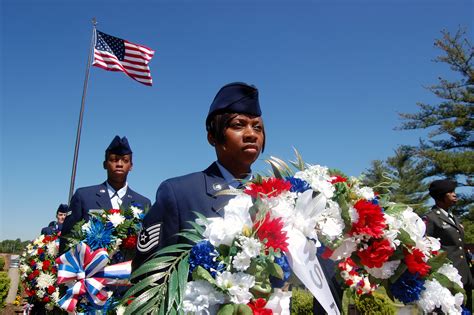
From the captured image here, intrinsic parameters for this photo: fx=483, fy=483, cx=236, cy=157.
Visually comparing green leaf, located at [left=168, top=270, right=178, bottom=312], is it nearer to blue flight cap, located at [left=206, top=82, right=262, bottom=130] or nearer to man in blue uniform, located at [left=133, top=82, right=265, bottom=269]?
man in blue uniform, located at [left=133, top=82, right=265, bottom=269]

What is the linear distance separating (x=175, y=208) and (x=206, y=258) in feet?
2.17

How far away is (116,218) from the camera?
4379 mm

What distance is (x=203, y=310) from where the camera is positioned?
160cm

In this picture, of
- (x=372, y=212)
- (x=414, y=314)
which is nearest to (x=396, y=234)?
(x=372, y=212)

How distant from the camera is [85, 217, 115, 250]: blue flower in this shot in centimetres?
414

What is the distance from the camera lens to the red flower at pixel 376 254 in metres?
1.96

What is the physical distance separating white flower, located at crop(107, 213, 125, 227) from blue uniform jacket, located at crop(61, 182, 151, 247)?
28 cm

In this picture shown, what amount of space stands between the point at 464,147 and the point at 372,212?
2556 cm

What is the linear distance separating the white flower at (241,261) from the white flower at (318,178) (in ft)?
1.54

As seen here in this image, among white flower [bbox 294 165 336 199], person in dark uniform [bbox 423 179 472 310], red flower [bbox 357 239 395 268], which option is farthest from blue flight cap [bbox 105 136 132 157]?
person in dark uniform [bbox 423 179 472 310]

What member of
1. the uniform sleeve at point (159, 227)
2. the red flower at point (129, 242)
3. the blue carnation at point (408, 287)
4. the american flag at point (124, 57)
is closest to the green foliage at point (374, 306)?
the red flower at point (129, 242)

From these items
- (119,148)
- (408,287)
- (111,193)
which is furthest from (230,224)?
(119,148)

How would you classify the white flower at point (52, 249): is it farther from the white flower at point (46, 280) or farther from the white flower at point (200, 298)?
the white flower at point (200, 298)

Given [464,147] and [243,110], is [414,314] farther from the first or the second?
[464,147]
